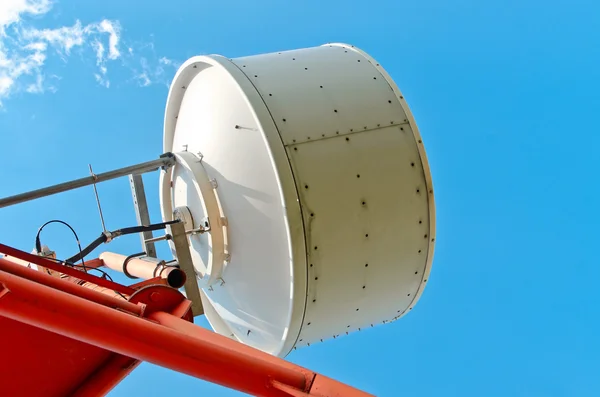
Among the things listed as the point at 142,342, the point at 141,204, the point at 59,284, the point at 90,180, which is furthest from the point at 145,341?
the point at 141,204

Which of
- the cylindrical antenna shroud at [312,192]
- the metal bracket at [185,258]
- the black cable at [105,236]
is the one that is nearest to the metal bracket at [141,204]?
the black cable at [105,236]

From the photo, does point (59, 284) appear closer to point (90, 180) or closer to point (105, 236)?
point (105, 236)

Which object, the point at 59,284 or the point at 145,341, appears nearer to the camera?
the point at 145,341

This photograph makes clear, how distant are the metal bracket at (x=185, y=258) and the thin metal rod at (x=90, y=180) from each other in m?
0.82

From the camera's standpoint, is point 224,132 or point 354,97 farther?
point 224,132

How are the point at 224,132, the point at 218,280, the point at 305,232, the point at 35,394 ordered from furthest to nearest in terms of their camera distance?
the point at 218,280 < the point at 224,132 < the point at 305,232 < the point at 35,394

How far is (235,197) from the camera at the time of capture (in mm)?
5434

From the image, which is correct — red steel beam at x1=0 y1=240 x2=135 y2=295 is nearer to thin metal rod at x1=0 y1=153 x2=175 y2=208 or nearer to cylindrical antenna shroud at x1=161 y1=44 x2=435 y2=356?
cylindrical antenna shroud at x1=161 y1=44 x2=435 y2=356

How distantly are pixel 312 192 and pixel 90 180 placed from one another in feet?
8.57

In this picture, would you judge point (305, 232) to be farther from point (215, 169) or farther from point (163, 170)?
point (163, 170)

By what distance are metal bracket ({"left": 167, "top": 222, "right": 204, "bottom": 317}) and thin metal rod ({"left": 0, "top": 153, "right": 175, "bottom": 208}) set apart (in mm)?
823

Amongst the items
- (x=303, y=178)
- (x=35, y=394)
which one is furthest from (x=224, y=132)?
(x=35, y=394)

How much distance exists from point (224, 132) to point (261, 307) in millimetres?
1797

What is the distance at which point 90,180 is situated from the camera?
5906 mm
